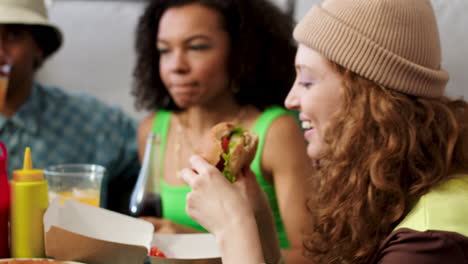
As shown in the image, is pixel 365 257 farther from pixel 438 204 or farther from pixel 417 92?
pixel 417 92

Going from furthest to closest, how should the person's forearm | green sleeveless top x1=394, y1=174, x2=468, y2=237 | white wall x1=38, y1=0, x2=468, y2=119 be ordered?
white wall x1=38, y1=0, x2=468, y2=119
the person's forearm
green sleeveless top x1=394, y1=174, x2=468, y2=237

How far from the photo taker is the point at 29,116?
2.08 metres

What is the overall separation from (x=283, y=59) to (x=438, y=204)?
1072 mm

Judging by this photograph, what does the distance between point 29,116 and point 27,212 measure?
1.25m

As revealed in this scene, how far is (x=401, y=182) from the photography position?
1028 mm

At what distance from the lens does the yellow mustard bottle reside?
94 centimetres

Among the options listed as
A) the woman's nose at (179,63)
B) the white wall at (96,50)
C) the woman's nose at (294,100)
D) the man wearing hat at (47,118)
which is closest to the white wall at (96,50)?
→ the white wall at (96,50)

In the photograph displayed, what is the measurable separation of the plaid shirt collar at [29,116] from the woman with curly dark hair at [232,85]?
1.72ft

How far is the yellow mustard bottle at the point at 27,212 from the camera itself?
3.08ft

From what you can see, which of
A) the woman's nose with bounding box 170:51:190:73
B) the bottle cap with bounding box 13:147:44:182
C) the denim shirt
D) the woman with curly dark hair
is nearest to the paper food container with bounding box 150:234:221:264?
the bottle cap with bounding box 13:147:44:182

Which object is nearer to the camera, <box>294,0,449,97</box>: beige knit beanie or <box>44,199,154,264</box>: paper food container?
<box>44,199,154,264</box>: paper food container

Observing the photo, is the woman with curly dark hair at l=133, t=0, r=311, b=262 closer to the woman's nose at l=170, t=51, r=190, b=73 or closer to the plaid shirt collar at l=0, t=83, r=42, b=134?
the woman's nose at l=170, t=51, r=190, b=73

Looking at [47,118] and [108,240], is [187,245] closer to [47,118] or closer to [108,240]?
[108,240]

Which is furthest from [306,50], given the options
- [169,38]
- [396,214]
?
[169,38]
